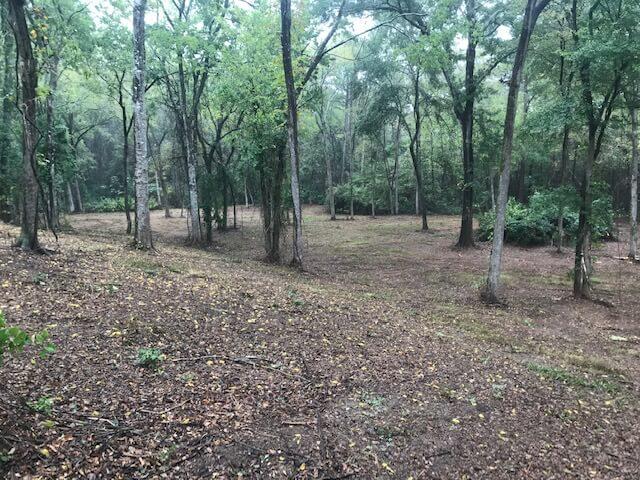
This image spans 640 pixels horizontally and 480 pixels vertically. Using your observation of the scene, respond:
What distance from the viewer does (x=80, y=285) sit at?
246 inches

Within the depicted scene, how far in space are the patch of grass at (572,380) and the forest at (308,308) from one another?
0.16ft

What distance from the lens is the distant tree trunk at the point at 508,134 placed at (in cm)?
903

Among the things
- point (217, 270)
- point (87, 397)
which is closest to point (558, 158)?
point (217, 270)

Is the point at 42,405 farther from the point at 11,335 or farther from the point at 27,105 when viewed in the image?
→ the point at 27,105

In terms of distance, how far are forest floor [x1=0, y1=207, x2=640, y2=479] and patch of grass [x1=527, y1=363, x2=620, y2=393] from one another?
0.03 m

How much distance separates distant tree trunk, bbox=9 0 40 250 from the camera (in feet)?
21.6

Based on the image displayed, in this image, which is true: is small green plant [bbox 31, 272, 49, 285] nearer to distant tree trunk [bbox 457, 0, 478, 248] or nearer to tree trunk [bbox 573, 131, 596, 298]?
tree trunk [bbox 573, 131, 596, 298]

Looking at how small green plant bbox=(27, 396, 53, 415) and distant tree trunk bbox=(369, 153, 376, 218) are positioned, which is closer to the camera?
small green plant bbox=(27, 396, 53, 415)

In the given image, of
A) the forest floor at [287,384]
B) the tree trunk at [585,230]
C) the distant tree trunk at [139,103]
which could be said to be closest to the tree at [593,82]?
the tree trunk at [585,230]

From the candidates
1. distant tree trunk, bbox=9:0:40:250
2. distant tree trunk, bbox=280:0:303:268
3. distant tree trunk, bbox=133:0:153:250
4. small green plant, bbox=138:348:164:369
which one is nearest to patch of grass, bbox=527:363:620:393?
small green plant, bbox=138:348:164:369

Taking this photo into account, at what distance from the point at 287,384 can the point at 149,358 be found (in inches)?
59.0

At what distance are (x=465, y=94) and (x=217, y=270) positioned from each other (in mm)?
12247

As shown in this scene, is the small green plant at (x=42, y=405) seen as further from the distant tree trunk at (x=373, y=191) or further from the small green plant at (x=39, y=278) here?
the distant tree trunk at (x=373, y=191)

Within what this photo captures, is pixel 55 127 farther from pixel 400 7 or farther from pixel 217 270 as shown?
pixel 400 7
